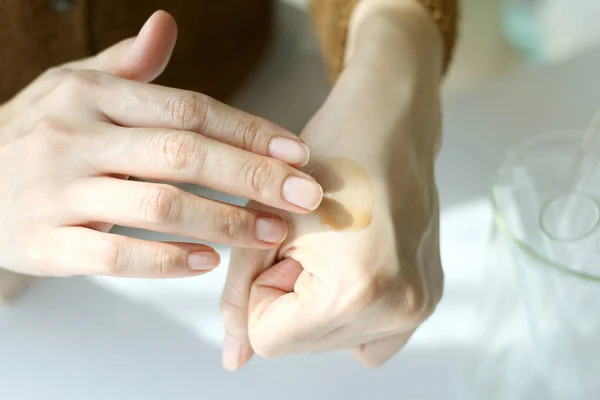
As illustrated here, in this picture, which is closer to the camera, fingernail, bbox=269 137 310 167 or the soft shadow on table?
fingernail, bbox=269 137 310 167

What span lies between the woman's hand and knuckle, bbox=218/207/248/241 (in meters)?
0.03

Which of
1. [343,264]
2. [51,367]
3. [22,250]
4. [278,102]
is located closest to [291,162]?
[343,264]

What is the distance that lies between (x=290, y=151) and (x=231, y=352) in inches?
6.9

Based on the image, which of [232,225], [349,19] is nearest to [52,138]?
[232,225]

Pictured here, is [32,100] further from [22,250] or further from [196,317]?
[196,317]

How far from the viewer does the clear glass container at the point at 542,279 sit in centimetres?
45

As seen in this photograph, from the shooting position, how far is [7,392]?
545 millimetres

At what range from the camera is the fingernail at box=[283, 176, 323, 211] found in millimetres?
400

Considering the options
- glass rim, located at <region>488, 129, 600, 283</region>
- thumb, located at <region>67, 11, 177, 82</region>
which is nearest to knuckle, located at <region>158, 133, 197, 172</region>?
thumb, located at <region>67, 11, 177, 82</region>

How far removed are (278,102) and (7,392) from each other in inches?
18.2

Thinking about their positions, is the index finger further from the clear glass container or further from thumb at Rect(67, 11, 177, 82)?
the clear glass container

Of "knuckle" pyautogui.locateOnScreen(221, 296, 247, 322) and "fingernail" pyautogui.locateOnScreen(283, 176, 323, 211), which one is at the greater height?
"fingernail" pyautogui.locateOnScreen(283, 176, 323, 211)

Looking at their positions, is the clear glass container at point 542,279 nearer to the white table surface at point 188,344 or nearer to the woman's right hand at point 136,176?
the white table surface at point 188,344

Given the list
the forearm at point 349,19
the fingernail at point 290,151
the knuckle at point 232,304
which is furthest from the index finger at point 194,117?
the forearm at point 349,19
